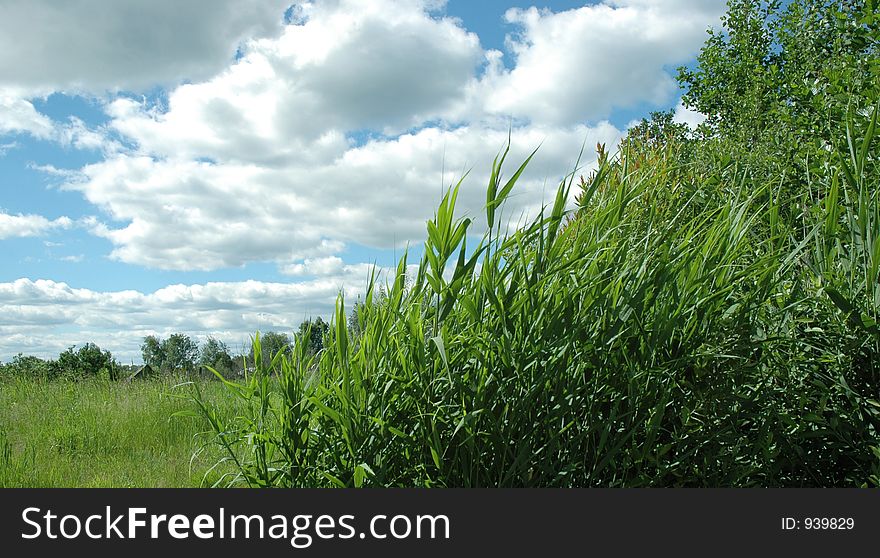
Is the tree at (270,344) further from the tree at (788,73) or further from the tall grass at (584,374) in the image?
the tree at (788,73)

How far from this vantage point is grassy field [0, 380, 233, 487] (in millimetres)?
4621

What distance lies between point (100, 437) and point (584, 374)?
492cm

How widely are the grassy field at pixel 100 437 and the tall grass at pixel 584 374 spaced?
76.7 inches

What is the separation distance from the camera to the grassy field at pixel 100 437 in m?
4.62

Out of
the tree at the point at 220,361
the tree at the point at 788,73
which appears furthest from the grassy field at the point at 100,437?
the tree at the point at 788,73

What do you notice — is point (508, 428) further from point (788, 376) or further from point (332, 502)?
point (788, 376)

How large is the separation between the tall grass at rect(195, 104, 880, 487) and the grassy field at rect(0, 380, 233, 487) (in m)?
1.95

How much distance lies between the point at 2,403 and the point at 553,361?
7275 millimetres

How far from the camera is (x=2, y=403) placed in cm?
731

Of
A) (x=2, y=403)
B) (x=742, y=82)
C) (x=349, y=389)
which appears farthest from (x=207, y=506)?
(x=742, y=82)

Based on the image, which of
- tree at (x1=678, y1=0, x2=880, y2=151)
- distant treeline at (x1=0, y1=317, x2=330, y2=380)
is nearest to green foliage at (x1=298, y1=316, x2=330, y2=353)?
distant treeline at (x1=0, y1=317, x2=330, y2=380)

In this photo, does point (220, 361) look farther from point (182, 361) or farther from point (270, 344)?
point (182, 361)

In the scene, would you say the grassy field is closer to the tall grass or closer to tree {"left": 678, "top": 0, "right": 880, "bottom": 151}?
the tall grass

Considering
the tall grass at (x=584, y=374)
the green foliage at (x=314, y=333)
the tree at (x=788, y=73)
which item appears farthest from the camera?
the tree at (x=788, y=73)
